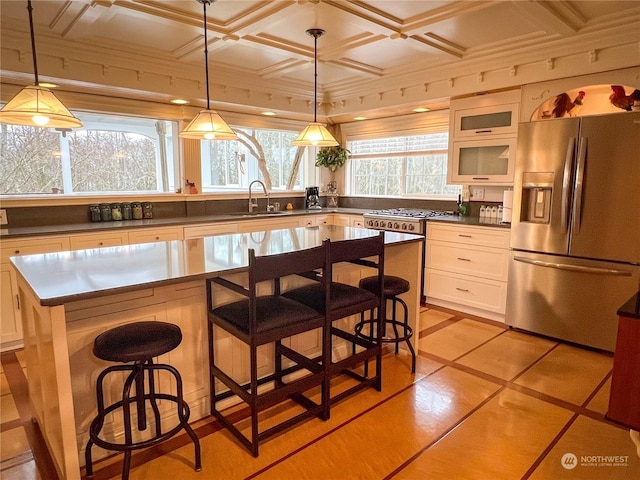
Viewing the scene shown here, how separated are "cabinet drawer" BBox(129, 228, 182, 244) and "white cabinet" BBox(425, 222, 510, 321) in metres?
2.60

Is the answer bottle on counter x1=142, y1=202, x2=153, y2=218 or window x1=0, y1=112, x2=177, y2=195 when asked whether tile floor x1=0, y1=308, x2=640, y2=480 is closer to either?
window x1=0, y1=112, x2=177, y2=195

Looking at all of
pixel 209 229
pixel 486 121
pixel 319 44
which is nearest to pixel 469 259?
pixel 486 121

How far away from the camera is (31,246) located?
3.20 meters

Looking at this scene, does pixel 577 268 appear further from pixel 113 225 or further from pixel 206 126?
pixel 113 225

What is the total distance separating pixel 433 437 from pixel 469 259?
2202mm

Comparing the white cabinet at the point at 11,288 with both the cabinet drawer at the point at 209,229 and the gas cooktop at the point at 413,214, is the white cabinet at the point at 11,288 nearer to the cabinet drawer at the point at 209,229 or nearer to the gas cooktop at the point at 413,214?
the cabinet drawer at the point at 209,229

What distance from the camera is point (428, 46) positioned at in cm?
344

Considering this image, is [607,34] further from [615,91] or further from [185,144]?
[185,144]

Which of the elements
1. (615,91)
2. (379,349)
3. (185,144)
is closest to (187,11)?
(185,144)

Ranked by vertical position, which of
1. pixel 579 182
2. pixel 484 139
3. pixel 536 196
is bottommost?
pixel 536 196

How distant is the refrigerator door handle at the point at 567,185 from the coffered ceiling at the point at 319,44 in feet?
2.14

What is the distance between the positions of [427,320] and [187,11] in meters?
3.27

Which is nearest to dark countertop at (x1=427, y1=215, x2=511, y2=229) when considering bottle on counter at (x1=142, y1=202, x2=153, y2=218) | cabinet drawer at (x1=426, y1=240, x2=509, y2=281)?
cabinet drawer at (x1=426, y1=240, x2=509, y2=281)

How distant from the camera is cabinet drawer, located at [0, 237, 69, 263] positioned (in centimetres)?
309
